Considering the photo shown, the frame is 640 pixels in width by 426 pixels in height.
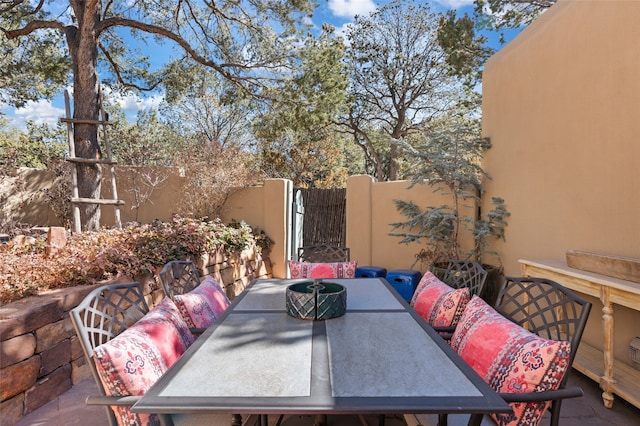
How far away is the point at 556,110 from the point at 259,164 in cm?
943

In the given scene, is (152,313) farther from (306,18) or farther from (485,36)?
(485,36)

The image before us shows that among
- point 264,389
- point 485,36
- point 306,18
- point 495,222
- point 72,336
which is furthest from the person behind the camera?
point 485,36

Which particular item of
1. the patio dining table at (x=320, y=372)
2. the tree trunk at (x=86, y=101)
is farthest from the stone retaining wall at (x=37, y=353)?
the tree trunk at (x=86, y=101)

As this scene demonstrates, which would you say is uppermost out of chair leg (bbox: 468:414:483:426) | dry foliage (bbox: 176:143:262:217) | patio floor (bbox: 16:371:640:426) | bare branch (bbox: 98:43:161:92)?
bare branch (bbox: 98:43:161:92)

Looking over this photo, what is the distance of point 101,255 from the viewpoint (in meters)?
3.13

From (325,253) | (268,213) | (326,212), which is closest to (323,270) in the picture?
(325,253)

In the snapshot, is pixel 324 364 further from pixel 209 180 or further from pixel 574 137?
pixel 209 180

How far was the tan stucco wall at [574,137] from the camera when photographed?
261cm

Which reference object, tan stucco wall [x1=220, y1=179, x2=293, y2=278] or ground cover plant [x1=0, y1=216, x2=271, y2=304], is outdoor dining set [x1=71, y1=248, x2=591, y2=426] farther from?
tan stucco wall [x1=220, y1=179, x2=293, y2=278]

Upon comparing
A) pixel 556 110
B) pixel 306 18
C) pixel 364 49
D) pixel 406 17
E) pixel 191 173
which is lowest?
pixel 191 173

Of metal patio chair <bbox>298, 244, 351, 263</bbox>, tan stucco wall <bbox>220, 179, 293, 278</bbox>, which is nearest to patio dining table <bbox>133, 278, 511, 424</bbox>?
metal patio chair <bbox>298, 244, 351, 263</bbox>

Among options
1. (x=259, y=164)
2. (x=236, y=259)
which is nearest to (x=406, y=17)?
(x=259, y=164)

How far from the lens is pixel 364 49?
1173 cm

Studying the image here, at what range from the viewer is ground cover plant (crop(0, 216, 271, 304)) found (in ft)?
8.95
